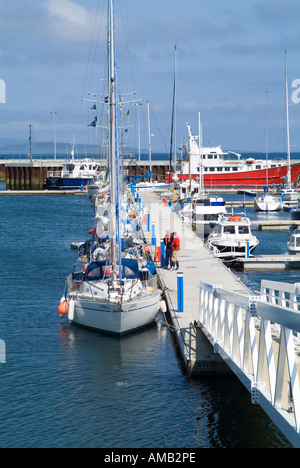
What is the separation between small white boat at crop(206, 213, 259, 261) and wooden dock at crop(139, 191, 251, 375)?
0.83 meters

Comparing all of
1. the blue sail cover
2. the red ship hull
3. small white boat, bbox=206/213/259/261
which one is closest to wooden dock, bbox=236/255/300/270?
small white boat, bbox=206/213/259/261

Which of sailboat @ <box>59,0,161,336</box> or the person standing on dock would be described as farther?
the person standing on dock

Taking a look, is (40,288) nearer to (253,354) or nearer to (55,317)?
(55,317)

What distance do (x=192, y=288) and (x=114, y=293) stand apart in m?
4.17

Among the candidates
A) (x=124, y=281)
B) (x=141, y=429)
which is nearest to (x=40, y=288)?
(x=124, y=281)

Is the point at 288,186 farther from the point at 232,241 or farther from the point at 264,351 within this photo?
the point at 264,351

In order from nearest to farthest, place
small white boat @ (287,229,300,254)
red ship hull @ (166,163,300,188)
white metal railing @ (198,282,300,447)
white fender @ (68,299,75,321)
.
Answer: white metal railing @ (198,282,300,447) → white fender @ (68,299,75,321) → small white boat @ (287,229,300,254) → red ship hull @ (166,163,300,188)

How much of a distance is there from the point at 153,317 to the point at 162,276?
16.5ft

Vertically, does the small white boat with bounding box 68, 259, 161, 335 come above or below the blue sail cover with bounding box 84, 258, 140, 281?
below

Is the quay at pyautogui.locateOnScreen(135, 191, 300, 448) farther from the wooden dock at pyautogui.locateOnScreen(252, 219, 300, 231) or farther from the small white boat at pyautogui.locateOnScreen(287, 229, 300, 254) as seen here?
the wooden dock at pyautogui.locateOnScreen(252, 219, 300, 231)

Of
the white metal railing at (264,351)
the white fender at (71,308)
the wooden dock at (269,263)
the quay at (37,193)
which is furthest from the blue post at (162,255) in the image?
the quay at (37,193)

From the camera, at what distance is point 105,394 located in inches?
623

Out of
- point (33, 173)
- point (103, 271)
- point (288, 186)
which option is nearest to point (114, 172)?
point (103, 271)

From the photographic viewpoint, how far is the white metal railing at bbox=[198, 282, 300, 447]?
8.84m
